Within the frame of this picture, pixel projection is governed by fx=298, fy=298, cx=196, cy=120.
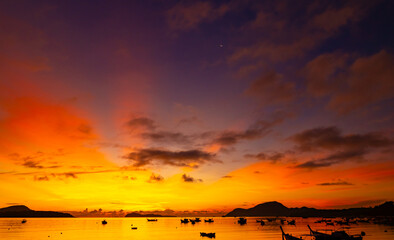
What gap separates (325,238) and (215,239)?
39.4 m

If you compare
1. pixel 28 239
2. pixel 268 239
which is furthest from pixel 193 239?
pixel 28 239

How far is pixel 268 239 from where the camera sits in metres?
91.4

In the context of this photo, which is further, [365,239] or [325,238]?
[365,239]

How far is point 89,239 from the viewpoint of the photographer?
101812 millimetres

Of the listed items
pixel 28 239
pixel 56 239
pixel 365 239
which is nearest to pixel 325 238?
pixel 365 239

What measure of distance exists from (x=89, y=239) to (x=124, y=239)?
42.6ft

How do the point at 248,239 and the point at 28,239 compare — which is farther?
the point at 28,239

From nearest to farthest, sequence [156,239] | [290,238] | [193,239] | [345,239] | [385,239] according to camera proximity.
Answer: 1. [345,239]
2. [290,238]
3. [385,239]
4. [193,239]
5. [156,239]

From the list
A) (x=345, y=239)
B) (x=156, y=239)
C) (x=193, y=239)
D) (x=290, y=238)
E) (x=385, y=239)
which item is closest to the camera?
(x=345, y=239)

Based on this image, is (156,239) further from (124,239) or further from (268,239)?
(268,239)

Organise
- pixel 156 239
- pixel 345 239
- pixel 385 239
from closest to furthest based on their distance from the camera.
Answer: pixel 345 239 < pixel 385 239 < pixel 156 239

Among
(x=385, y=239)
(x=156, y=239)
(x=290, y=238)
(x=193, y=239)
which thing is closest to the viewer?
(x=290, y=238)

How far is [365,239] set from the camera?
83625mm

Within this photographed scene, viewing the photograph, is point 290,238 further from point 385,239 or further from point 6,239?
point 6,239
